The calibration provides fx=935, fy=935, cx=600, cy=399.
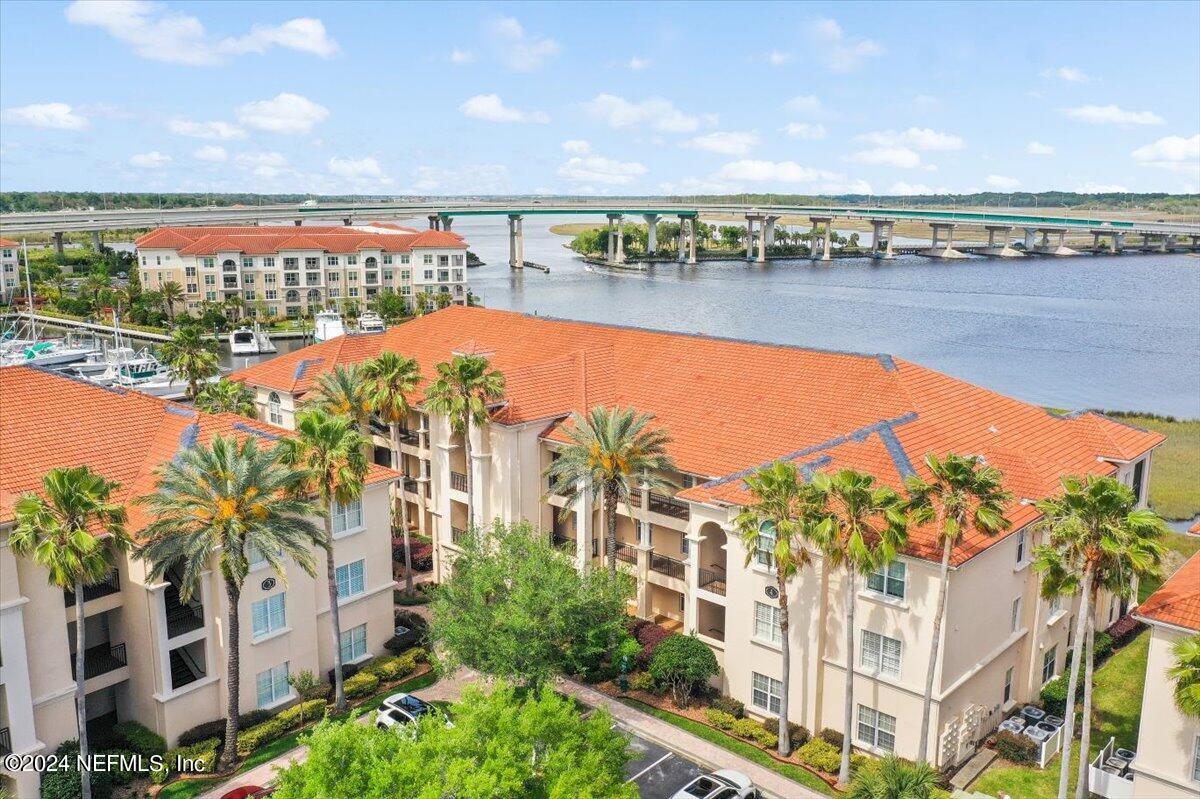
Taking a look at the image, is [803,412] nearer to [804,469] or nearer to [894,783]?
[804,469]

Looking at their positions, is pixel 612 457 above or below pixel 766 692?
above

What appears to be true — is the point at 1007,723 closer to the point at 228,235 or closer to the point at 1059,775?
the point at 1059,775

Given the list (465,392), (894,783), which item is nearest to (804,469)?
(894,783)

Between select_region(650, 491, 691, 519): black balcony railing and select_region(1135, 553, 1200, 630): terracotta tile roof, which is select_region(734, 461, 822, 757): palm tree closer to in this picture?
select_region(650, 491, 691, 519): black balcony railing

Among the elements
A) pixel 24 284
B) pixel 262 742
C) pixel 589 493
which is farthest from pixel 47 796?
pixel 24 284

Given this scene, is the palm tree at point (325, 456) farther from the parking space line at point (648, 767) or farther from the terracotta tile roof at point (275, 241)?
the terracotta tile roof at point (275, 241)

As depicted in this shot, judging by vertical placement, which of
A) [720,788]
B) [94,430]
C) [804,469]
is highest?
[94,430]

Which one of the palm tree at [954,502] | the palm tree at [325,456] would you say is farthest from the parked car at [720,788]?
the palm tree at [325,456]
